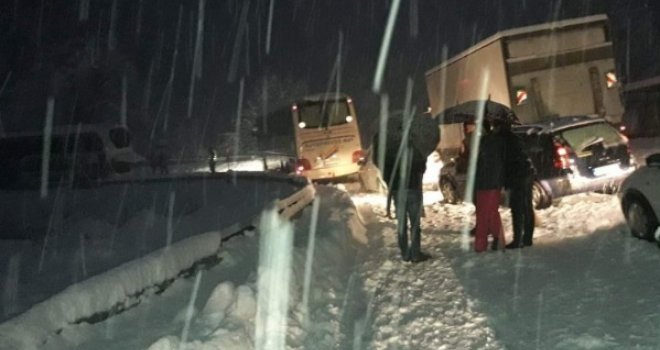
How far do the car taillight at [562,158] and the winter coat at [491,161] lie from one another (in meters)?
3.70

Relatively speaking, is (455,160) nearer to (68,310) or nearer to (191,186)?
(191,186)

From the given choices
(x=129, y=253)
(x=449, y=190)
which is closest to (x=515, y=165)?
(x=129, y=253)

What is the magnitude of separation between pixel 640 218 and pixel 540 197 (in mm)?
3714

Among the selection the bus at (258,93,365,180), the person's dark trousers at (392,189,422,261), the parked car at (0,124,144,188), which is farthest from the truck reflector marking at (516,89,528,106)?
the parked car at (0,124,144,188)

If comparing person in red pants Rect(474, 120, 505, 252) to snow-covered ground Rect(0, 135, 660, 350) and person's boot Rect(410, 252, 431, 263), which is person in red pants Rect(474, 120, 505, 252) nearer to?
snow-covered ground Rect(0, 135, 660, 350)

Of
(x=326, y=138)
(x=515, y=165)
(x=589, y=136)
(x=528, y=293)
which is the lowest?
(x=528, y=293)

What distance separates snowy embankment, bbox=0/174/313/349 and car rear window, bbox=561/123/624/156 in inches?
183

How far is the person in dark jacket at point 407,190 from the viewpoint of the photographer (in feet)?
28.4

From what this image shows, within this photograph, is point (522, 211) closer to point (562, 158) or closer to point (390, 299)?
point (390, 299)

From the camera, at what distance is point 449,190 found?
14.7 meters

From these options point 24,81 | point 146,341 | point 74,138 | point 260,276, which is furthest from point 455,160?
point 24,81

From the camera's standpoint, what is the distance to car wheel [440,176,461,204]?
47.4ft

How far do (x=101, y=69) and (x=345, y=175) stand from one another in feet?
86.5

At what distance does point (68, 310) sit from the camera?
4.88 m
